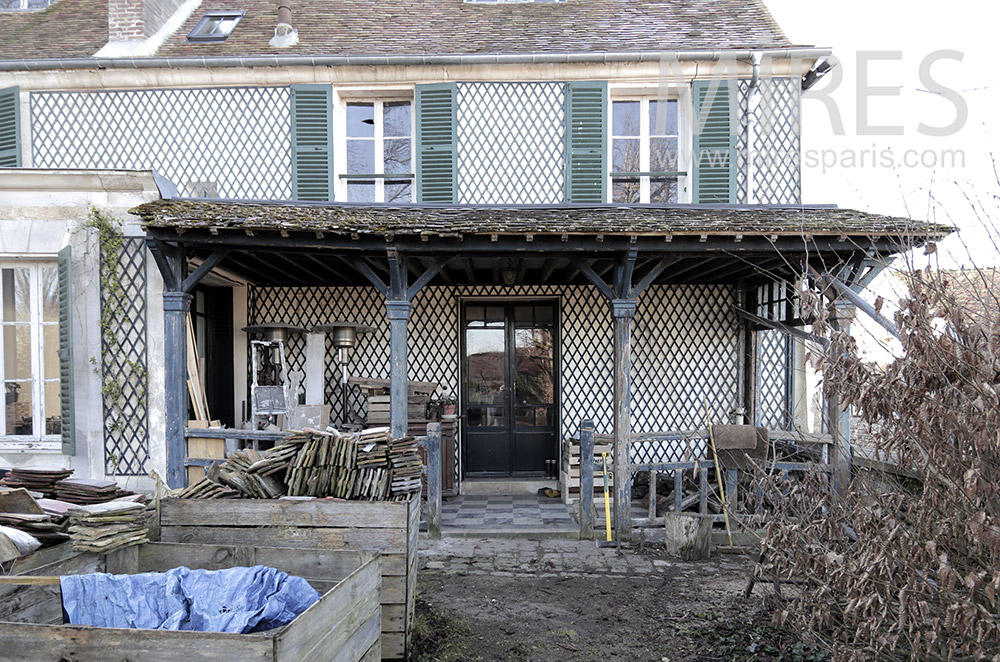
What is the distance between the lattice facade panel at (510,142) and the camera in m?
8.22

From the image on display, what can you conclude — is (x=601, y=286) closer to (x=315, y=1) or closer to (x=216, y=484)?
(x=216, y=484)

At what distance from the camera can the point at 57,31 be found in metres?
9.13

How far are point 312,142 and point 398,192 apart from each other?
1327 mm

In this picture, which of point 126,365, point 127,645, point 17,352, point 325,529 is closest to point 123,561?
point 325,529

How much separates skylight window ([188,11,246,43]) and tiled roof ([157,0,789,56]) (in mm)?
152

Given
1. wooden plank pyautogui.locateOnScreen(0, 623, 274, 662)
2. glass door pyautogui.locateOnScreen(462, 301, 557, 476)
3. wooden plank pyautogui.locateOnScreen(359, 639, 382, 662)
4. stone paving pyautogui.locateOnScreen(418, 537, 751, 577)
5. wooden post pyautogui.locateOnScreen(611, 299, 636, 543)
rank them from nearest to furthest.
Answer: wooden plank pyautogui.locateOnScreen(0, 623, 274, 662) < wooden plank pyautogui.locateOnScreen(359, 639, 382, 662) < stone paving pyautogui.locateOnScreen(418, 537, 751, 577) < wooden post pyautogui.locateOnScreen(611, 299, 636, 543) < glass door pyautogui.locateOnScreen(462, 301, 557, 476)

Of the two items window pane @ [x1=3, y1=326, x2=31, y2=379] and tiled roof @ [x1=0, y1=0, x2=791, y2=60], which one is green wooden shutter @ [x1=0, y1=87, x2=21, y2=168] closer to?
tiled roof @ [x1=0, y1=0, x2=791, y2=60]

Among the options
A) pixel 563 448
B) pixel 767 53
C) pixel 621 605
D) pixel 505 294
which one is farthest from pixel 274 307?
Result: pixel 767 53

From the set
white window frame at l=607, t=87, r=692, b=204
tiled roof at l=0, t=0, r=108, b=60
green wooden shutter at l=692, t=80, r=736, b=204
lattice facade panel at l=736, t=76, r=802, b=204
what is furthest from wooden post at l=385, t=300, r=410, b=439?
tiled roof at l=0, t=0, r=108, b=60

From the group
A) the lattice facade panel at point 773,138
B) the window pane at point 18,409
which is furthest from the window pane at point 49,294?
the lattice facade panel at point 773,138

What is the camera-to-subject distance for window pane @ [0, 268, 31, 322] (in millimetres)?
6621

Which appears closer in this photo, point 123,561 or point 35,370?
point 123,561

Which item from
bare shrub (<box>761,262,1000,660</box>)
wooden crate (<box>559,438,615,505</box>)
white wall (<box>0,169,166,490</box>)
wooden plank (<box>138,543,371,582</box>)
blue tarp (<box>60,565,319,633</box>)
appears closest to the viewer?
bare shrub (<box>761,262,1000,660</box>)

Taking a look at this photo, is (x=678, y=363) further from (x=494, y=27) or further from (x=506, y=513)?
(x=494, y=27)
